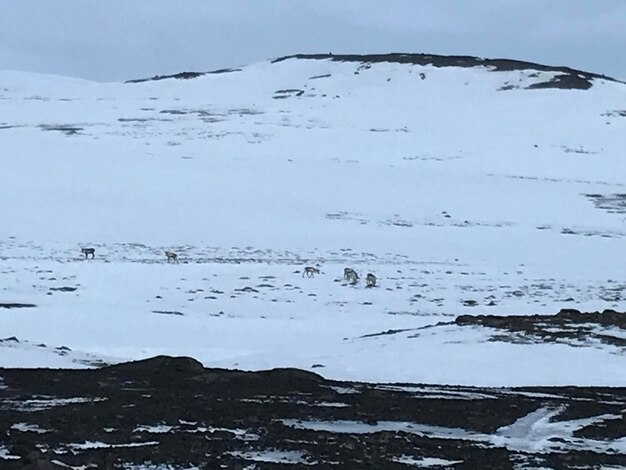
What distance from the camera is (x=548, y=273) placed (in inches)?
1016

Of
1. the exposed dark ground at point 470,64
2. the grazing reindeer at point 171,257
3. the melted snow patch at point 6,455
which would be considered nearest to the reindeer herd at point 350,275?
the grazing reindeer at point 171,257

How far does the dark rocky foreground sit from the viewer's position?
876cm

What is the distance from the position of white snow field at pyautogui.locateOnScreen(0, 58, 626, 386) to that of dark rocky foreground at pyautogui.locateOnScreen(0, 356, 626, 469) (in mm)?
1931

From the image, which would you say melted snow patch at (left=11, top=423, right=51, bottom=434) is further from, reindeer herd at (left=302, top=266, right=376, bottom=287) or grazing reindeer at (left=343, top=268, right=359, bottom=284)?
grazing reindeer at (left=343, top=268, right=359, bottom=284)

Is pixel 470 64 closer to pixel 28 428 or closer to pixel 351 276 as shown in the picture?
pixel 351 276

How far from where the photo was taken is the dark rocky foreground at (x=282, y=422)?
28.7 ft

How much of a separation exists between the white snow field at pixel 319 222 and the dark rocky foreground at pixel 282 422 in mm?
1931

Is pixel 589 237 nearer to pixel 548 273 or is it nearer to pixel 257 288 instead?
pixel 548 273

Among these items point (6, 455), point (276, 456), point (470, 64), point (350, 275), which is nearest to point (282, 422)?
point (276, 456)

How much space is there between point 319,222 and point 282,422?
21424mm

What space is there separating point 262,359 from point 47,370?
3289 millimetres

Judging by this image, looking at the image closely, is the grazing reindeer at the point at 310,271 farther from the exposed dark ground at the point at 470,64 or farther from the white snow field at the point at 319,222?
the exposed dark ground at the point at 470,64

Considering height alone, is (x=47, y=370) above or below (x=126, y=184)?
below

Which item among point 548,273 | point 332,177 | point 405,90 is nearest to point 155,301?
point 548,273
